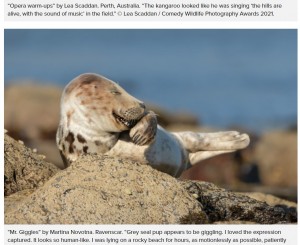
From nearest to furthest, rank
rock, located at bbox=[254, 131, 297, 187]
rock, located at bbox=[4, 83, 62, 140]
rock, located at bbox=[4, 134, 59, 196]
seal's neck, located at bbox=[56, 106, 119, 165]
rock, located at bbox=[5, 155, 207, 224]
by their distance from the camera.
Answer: rock, located at bbox=[5, 155, 207, 224], rock, located at bbox=[4, 134, 59, 196], seal's neck, located at bbox=[56, 106, 119, 165], rock, located at bbox=[254, 131, 297, 187], rock, located at bbox=[4, 83, 62, 140]

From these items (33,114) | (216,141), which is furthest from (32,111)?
(216,141)

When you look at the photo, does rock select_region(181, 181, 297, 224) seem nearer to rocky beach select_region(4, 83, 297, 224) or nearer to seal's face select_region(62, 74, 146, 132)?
rocky beach select_region(4, 83, 297, 224)

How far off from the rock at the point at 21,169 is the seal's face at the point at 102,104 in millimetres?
578

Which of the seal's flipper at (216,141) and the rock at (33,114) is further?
the rock at (33,114)

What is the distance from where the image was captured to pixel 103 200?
8562 mm

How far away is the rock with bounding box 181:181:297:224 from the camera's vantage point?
9086mm

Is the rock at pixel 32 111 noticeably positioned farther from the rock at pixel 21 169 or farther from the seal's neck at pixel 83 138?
the rock at pixel 21 169

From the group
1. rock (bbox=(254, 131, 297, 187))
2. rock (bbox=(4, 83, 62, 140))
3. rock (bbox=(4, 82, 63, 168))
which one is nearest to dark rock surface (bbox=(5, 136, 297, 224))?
rock (bbox=(254, 131, 297, 187))

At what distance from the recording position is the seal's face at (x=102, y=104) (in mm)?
9680

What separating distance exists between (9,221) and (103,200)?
0.87 meters

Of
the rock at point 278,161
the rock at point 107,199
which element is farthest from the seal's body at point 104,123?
the rock at point 278,161

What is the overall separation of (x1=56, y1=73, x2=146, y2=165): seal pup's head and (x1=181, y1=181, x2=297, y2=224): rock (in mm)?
936
